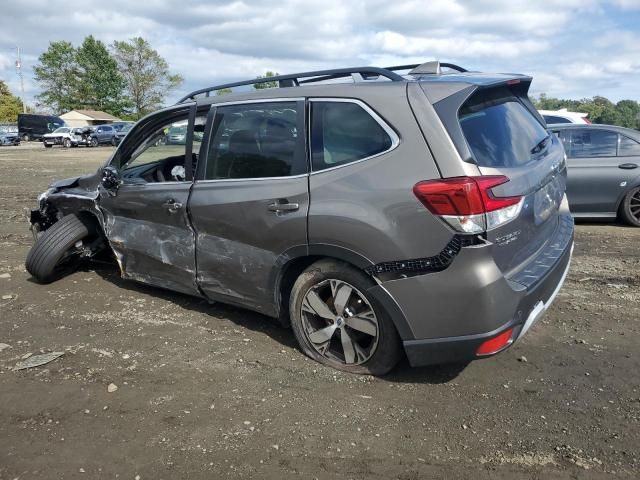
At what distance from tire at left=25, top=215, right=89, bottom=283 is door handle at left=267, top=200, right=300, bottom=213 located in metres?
2.72

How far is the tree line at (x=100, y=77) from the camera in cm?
8025

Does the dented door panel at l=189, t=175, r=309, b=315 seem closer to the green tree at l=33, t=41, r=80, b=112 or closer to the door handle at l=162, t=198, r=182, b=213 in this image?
the door handle at l=162, t=198, r=182, b=213

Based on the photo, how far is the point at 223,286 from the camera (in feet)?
13.5

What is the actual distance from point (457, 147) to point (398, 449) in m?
1.62

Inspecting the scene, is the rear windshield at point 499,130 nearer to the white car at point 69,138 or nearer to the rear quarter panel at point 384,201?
the rear quarter panel at point 384,201

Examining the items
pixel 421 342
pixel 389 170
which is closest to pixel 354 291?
pixel 421 342

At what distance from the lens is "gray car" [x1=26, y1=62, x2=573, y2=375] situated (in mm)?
2930

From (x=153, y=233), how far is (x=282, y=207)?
5.00 feet

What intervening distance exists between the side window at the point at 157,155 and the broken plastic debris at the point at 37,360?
1.59 meters

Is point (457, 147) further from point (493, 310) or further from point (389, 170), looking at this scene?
point (493, 310)

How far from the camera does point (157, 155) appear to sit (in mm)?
4801

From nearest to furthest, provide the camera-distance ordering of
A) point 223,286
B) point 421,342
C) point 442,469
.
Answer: point 442,469 → point 421,342 → point 223,286

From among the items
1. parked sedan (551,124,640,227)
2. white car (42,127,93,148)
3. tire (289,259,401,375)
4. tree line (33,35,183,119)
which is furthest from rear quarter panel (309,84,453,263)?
tree line (33,35,183,119)

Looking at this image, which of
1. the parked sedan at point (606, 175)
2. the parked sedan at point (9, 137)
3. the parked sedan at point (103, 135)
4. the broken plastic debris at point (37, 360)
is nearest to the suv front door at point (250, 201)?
the broken plastic debris at point (37, 360)
